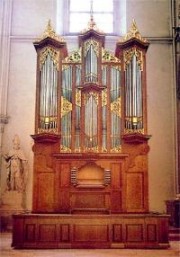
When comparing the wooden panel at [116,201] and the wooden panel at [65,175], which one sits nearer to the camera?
the wooden panel at [116,201]

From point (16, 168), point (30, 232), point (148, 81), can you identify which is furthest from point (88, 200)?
point (148, 81)

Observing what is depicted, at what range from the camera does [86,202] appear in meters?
9.27

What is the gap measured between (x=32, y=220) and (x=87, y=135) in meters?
2.28

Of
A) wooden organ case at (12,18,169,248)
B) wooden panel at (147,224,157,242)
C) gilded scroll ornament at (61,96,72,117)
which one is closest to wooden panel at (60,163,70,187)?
wooden organ case at (12,18,169,248)

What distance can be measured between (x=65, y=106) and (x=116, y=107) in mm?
1154

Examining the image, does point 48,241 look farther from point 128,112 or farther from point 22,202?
point 22,202


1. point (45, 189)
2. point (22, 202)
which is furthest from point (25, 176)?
point (45, 189)

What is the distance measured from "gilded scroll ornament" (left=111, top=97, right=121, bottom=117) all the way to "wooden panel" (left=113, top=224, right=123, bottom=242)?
8.37ft

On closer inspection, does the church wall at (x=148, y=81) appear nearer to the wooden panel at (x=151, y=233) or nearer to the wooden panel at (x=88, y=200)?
the wooden panel at (x=88, y=200)

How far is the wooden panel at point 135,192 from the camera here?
362 inches

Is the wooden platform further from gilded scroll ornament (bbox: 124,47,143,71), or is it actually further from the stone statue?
the stone statue

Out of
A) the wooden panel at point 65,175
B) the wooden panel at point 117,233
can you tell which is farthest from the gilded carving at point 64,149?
the wooden panel at point 117,233

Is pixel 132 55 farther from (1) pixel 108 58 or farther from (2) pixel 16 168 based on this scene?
(2) pixel 16 168

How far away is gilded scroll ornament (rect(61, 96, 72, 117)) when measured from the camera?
31.9ft
